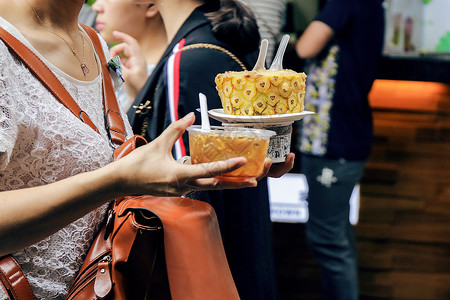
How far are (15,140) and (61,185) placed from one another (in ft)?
0.32

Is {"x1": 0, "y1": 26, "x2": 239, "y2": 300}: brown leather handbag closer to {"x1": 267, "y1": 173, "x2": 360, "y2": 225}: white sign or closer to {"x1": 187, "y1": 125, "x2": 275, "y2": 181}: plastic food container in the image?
{"x1": 187, "y1": 125, "x2": 275, "y2": 181}: plastic food container

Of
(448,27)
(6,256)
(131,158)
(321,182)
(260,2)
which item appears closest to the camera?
(131,158)

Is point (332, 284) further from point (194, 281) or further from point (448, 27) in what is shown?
point (194, 281)

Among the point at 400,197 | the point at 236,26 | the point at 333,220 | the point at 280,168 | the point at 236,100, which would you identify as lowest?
the point at 400,197

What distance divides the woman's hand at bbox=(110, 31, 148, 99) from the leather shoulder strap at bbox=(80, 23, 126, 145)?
286 mm

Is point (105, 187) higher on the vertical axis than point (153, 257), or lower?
higher

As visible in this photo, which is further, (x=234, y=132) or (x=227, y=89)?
(x=227, y=89)

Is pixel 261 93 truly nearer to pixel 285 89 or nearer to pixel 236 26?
pixel 285 89

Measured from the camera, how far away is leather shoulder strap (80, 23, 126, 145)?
94cm

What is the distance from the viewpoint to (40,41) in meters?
0.84

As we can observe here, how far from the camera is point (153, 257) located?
761mm

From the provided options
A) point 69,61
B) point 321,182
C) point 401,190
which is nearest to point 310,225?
point 321,182

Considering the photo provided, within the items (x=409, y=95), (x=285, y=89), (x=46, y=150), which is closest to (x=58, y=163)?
(x=46, y=150)

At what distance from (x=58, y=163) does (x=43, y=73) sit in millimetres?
132
